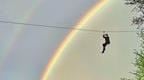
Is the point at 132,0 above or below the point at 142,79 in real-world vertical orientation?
above

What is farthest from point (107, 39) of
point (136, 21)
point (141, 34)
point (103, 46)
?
point (136, 21)

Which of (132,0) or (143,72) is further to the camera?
(143,72)

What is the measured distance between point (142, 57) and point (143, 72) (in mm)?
984

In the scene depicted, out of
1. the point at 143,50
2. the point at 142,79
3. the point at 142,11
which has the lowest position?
the point at 142,79

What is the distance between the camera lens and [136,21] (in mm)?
20469

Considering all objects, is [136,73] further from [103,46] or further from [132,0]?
[132,0]

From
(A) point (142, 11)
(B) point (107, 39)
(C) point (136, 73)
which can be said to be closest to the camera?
(A) point (142, 11)

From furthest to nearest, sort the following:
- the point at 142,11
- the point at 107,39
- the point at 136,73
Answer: the point at 136,73, the point at 107,39, the point at 142,11

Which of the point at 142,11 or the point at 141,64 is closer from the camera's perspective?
the point at 142,11

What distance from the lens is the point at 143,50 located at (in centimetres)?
2538

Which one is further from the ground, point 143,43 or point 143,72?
point 143,43

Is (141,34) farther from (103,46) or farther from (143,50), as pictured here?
(103,46)

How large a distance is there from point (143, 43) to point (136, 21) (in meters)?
5.21

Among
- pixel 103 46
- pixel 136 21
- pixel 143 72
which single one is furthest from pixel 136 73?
pixel 136 21
